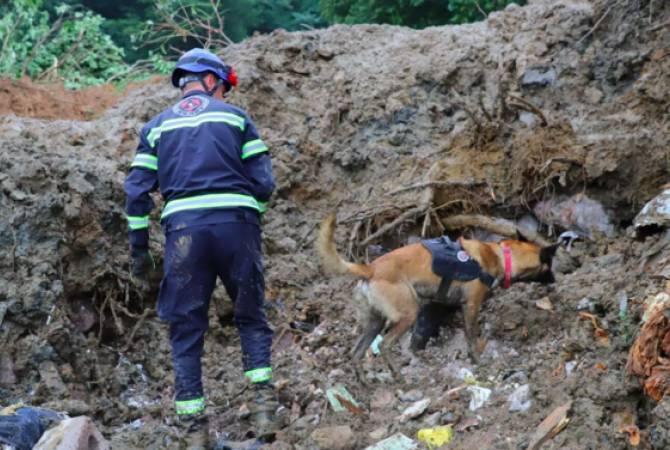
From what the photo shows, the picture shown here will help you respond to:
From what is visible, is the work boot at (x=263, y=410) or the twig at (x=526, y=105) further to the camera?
the twig at (x=526, y=105)

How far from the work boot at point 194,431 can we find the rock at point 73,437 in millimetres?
519

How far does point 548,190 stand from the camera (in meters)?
9.38

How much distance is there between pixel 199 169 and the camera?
6.25 meters

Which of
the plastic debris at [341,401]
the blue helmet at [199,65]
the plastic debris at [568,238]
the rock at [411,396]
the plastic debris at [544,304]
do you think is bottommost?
the rock at [411,396]

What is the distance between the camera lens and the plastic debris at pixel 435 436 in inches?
235

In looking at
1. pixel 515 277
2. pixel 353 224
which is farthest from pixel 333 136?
pixel 515 277

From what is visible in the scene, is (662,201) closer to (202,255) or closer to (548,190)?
(548,190)

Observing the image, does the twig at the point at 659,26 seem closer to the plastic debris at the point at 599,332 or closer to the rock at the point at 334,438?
the plastic debris at the point at 599,332

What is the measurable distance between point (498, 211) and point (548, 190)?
553 millimetres

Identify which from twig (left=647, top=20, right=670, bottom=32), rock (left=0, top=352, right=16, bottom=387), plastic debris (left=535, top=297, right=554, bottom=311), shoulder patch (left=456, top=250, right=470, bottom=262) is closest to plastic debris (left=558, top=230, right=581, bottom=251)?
plastic debris (left=535, top=297, right=554, bottom=311)

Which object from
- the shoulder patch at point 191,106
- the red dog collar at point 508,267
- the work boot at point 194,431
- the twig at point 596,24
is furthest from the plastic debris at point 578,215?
the work boot at point 194,431

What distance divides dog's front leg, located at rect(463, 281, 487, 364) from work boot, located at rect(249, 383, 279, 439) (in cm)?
204

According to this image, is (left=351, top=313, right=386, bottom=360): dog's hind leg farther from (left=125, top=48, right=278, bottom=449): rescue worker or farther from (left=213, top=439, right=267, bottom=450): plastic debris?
(left=213, top=439, right=267, bottom=450): plastic debris

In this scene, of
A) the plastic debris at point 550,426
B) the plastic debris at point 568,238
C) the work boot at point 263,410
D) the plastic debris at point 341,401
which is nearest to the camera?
the plastic debris at point 550,426
